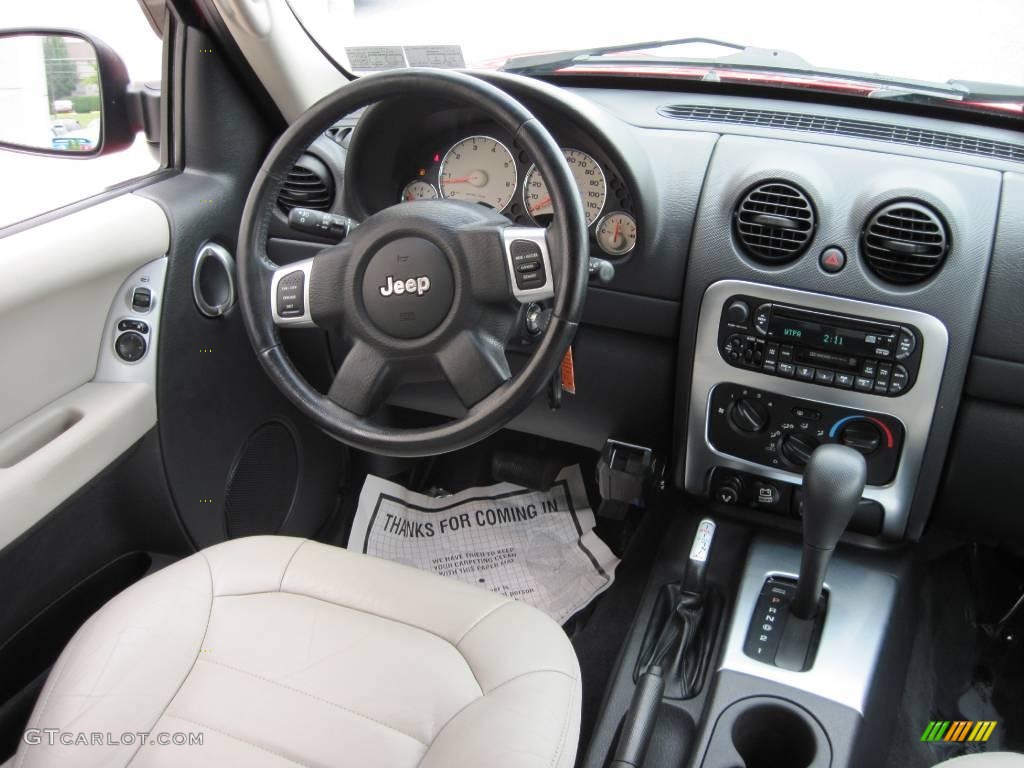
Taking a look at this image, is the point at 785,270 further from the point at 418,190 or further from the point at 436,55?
the point at 436,55

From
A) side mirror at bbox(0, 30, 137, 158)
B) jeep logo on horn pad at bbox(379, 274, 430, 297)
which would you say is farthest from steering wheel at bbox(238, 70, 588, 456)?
side mirror at bbox(0, 30, 137, 158)

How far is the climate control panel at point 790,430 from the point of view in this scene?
4.18 feet

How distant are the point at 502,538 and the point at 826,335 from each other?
2.88 feet

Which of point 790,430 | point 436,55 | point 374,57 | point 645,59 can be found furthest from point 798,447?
point 374,57

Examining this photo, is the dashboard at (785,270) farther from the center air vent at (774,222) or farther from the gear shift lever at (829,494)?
the gear shift lever at (829,494)

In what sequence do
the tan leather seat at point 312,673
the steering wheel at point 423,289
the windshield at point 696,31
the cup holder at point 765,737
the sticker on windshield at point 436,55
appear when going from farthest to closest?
the sticker on windshield at point 436,55 < the windshield at point 696,31 < the cup holder at point 765,737 < the steering wheel at point 423,289 < the tan leather seat at point 312,673

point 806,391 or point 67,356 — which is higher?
point 806,391

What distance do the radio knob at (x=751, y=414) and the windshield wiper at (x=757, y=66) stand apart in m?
0.53

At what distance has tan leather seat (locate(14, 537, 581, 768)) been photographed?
914 mm

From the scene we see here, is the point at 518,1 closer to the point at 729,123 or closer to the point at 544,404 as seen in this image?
the point at 729,123

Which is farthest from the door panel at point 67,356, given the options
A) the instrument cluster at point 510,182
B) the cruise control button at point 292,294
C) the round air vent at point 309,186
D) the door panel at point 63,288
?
the instrument cluster at point 510,182

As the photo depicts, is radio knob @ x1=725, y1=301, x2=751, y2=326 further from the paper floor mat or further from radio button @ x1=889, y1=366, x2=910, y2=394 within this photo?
the paper floor mat

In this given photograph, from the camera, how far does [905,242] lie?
117 centimetres

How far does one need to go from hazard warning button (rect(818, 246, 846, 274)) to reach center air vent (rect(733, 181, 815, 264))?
0.03 metres
